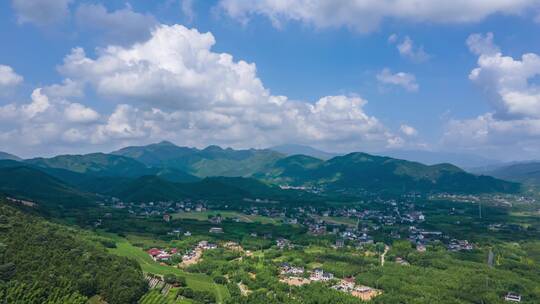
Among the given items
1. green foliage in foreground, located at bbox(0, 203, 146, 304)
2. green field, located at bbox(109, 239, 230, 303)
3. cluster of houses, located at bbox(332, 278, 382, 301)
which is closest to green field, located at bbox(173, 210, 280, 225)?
green field, located at bbox(109, 239, 230, 303)

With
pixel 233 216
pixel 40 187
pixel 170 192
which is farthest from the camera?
pixel 170 192

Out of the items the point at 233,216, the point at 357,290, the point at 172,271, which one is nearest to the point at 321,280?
the point at 357,290

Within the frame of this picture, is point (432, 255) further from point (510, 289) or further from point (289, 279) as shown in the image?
point (289, 279)

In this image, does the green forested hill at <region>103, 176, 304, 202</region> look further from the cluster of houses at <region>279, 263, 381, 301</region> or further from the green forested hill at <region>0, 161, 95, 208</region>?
the cluster of houses at <region>279, 263, 381, 301</region>

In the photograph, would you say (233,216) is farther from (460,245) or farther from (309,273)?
(309,273)

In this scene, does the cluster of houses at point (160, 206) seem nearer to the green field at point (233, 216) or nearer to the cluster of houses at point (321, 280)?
the green field at point (233, 216)

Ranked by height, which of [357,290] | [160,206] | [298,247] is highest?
[160,206]
